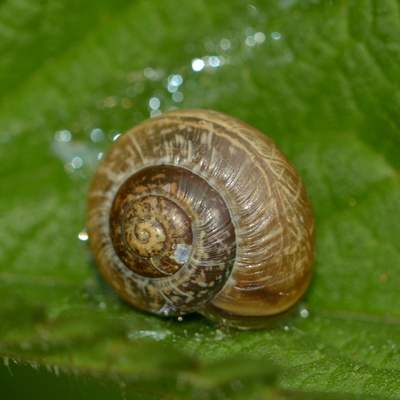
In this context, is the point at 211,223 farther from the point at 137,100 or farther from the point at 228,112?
the point at 137,100

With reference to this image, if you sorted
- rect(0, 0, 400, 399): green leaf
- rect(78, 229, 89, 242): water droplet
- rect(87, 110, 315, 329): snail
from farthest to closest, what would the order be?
rect(78, 229, 89, 242): water droplet < rect(0, 0, 400, 399): green leaf < rect(87, 110, 315, 329): snail

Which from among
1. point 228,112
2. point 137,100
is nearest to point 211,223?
point 228,112

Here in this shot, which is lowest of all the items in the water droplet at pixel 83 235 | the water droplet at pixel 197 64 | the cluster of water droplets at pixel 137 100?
the water droplet at pixel 83 235

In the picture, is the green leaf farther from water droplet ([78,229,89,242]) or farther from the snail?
the snail

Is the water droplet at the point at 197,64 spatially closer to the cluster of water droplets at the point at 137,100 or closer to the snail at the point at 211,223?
the cluster of water droplets at the point at 137,100

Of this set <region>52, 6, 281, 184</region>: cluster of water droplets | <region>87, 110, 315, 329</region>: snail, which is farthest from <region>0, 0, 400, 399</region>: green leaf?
<region>87, 110, 315, 329</region>: snail

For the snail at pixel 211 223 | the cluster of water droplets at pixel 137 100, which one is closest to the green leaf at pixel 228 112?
the cluster of water droplets at pixel 137 100
